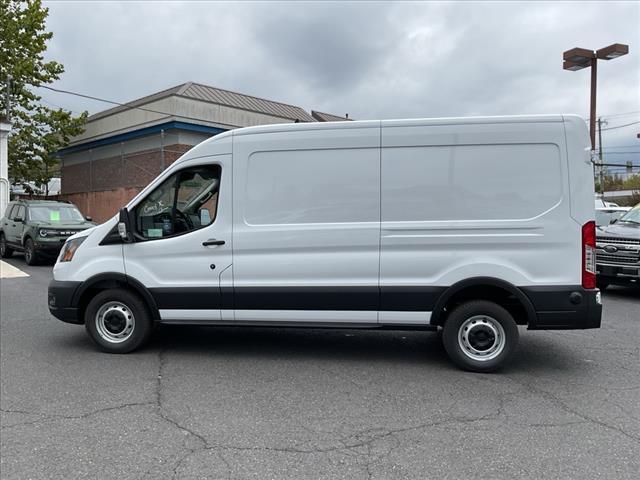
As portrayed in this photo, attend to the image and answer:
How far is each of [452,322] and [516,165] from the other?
1.59m

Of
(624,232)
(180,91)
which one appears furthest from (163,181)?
(180,91)

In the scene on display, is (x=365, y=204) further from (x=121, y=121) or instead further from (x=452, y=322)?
(x=121, y=121)

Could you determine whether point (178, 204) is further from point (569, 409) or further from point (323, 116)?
point (323, 116)

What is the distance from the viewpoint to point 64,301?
5.71 m

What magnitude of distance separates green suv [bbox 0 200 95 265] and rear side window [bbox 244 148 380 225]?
10.4 meters

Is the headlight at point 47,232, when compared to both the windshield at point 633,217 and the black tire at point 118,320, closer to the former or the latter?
the black tire at point 118,320

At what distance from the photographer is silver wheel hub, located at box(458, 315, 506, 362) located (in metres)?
5.07

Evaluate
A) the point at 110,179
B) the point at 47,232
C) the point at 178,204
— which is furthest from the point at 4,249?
the point at 178,204

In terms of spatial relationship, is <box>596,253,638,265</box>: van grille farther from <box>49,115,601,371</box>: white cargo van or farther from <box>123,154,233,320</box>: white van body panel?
<box>123,154,233,320</box>: white van body panel

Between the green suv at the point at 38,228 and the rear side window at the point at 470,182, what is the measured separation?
1148cm

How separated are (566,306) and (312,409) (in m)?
2.53

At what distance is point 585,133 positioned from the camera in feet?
16.0

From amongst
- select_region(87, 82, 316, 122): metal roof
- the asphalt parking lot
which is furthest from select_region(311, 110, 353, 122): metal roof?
the asphalt parking lot

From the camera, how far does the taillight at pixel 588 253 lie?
482 centimetres
